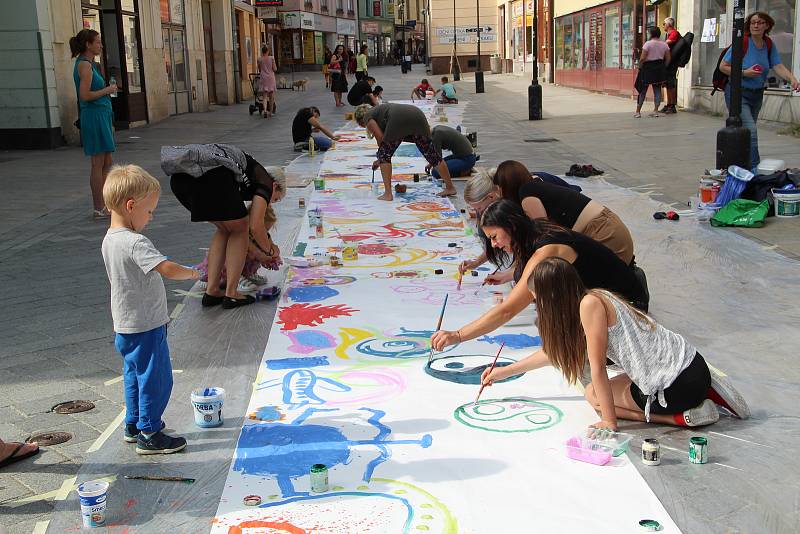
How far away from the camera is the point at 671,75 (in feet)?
60.8

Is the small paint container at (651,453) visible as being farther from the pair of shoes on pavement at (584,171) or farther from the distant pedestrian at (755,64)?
the pair of shoes on pavement at (584,171)

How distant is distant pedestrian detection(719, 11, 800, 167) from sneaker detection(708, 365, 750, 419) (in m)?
5.48

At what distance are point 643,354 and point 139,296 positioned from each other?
77.4 inches

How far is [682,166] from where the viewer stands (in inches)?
429

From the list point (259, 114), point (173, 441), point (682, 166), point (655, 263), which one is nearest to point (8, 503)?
point (173, 441)

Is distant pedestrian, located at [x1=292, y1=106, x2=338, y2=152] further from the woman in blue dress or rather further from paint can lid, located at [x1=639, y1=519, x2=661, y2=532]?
paint can lid, located at [x1=639, y1=519, x2=661, y2=532]

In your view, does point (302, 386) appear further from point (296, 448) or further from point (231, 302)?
point (231, 302)

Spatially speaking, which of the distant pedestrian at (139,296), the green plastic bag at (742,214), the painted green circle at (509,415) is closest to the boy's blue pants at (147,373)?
the distant pedestrian at (139,296)

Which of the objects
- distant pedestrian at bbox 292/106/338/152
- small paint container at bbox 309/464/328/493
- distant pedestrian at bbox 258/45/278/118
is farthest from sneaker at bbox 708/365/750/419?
distant pedestrian at bbox 258/45/278/118

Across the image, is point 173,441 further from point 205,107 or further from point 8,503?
point 205,107

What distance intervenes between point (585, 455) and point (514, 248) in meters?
1.01

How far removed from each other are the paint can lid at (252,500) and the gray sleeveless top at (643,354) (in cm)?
144

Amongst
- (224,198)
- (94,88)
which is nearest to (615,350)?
(224,198)

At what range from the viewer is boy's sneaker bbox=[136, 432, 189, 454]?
3.56 metres
